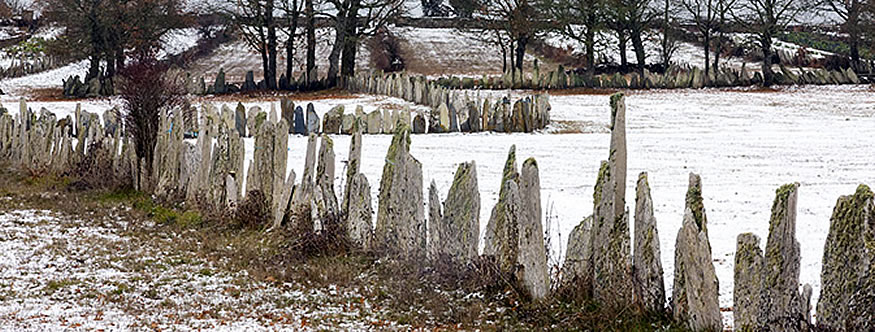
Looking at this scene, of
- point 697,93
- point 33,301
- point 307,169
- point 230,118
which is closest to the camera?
point 33,301

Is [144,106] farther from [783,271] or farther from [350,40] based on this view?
[350,40]

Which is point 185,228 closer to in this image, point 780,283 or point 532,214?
point 532,214

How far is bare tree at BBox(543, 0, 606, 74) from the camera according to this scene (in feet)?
119

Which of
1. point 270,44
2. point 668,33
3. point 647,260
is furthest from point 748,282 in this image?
point 668,33

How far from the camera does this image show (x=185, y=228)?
880cm

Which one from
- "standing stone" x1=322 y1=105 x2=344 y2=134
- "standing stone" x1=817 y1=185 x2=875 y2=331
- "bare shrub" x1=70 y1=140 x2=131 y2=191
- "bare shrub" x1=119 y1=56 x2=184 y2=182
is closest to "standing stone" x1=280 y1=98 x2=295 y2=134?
"standing stone" x1=322 y1=105 x2=344 y2=134

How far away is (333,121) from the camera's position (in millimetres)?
17547

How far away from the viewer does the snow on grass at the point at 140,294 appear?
5.65m

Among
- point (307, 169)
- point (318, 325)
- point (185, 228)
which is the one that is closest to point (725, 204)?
point (307, 169)

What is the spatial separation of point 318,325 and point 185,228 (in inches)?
150

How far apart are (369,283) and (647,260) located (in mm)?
2383

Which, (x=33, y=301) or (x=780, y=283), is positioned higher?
(x=780, y=283)

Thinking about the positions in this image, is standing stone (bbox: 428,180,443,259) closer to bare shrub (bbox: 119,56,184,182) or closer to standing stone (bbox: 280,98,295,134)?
bare shrub (bbox: 119,56,184,182)

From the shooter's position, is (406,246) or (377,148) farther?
(377,148)
